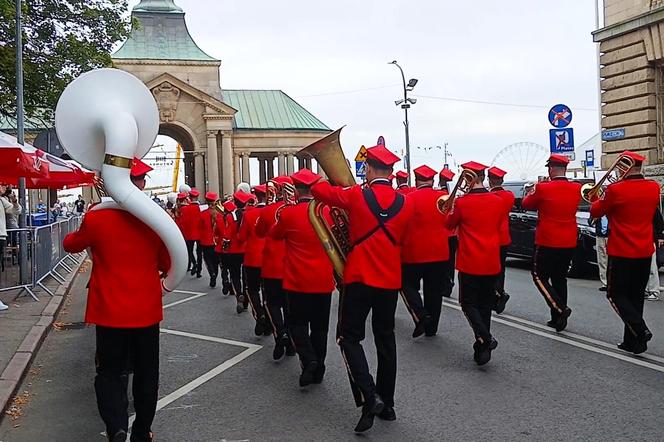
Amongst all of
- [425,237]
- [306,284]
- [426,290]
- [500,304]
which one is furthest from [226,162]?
[306,284]

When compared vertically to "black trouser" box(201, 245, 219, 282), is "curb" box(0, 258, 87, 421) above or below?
below

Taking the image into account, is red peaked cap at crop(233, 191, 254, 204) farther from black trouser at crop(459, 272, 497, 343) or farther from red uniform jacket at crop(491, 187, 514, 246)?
black trouser at crop(459, 272, 497, 343)

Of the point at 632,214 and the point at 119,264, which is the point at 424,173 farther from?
the point at 119,264

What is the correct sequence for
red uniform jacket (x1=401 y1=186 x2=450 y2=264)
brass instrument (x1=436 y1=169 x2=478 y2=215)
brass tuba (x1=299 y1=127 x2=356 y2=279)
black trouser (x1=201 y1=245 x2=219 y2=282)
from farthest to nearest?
black trouser (x1=201 y1=245 x2=219 y2=282)
red uniform jacket (x1=401 y1=186 x2=450 y2=264)
brass instrument (x1=436 y1=169 x2=478 y2=215)
brass tuba (x1=299 y1=127 x2=356 y2=279)

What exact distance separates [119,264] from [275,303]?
3624 mm

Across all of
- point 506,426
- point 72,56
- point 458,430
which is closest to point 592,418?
point 506,426

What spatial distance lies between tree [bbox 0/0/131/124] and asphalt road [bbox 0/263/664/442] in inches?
421

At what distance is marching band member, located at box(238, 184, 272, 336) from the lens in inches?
377

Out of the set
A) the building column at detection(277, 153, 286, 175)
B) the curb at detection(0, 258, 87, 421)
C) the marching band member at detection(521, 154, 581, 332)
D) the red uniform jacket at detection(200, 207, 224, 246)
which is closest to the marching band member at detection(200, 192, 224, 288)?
the red uniform jacket at detection(200, 207, 224, 246)

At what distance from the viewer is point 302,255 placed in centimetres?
712

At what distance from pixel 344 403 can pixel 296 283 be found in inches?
47.8

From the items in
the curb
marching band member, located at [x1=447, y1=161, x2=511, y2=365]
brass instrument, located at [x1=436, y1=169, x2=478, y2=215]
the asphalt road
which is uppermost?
brass instrument, located at [x1=436, y1=169, x2=478, y2=215]

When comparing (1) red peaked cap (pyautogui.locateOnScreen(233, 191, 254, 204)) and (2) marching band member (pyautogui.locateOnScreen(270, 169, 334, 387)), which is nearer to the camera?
(2) marching band member (pyautogui.locateOnScreen(270, 169, 334, 387))

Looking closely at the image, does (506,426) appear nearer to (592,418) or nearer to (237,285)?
(592,418)
